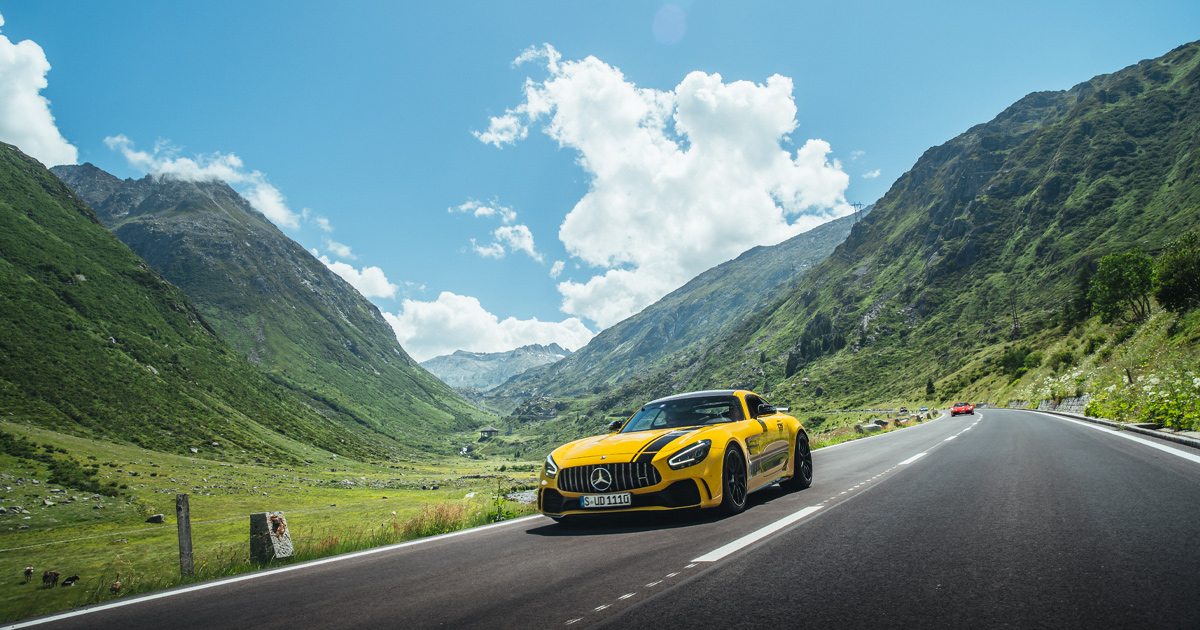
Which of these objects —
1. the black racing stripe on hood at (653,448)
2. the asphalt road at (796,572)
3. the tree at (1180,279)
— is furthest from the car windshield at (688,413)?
the tree at (1180,279)

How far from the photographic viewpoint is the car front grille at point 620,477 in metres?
6.76

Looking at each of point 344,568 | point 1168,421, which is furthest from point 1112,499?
point 1168,421

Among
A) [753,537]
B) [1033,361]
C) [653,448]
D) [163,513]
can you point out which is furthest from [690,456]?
[1033,361]

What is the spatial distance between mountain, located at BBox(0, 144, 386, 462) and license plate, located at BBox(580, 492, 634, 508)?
119 m

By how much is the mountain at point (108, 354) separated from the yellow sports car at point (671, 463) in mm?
119006

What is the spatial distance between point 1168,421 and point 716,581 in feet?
54.0

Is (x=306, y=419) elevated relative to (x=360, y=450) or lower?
elevated

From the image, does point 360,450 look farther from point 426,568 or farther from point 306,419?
point 426,568

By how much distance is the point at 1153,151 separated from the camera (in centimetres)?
18312

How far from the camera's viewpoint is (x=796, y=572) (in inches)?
165

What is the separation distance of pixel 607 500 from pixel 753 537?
2.02 meters

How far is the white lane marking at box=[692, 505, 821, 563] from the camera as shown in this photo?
479cm

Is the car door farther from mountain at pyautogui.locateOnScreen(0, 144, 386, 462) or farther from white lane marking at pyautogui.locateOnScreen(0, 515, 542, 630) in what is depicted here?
mountain at pyautogui.locateOnScreen(0, 144, 386, 462)

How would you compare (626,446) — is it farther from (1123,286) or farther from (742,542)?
(1123,286)
